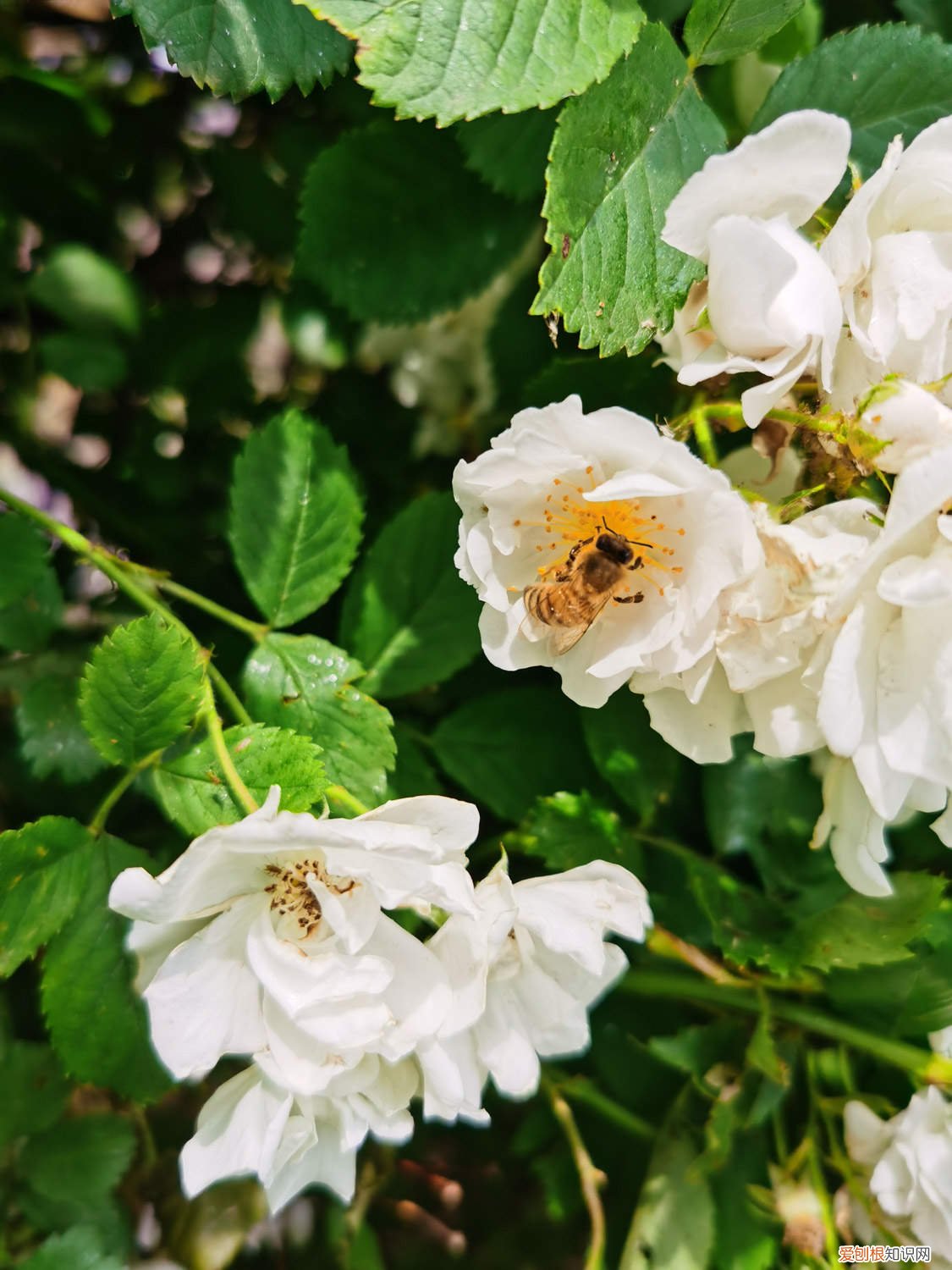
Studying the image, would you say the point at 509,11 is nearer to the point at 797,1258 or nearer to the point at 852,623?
the point at 852,623

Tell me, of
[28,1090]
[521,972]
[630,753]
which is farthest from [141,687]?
[28,1090]

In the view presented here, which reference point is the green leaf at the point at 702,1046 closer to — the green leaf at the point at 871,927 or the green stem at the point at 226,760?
the green leaf at the point at 871,927

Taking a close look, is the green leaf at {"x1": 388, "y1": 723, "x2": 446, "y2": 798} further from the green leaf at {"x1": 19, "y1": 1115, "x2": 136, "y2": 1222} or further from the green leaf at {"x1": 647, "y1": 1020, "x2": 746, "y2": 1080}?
the green leaf at {"x1": 19, "y1": 1115, "x2": 136, "y2": 1222}

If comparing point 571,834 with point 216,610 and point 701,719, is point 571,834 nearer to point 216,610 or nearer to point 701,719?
point 701,719

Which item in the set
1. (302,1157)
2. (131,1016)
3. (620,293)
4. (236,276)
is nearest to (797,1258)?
(302,1157)

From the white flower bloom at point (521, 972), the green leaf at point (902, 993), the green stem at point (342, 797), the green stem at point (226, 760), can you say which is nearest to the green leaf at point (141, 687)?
the green stem at point (226, 760)

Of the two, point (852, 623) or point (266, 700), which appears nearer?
point (852, 623)
